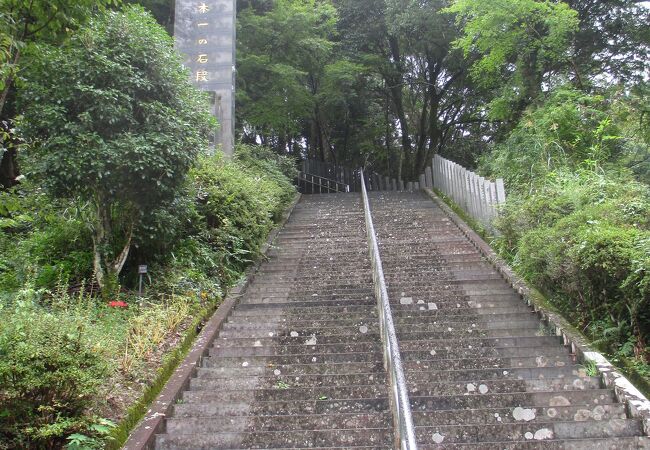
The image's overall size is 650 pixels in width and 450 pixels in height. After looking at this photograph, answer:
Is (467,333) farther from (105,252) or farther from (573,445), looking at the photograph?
(105,252)

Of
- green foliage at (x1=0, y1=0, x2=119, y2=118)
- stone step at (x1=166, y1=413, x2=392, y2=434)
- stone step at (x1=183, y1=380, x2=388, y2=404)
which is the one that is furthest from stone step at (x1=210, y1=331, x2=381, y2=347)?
green foliage at (x1=0, y1=0, x2=119, y2=118)

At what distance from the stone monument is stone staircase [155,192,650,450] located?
16.8 ft

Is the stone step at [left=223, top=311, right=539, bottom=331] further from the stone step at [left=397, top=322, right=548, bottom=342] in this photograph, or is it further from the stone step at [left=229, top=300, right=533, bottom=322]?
the stone step at [left=397, top=322, right=548, bottom=342]

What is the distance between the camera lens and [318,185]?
2208 cm

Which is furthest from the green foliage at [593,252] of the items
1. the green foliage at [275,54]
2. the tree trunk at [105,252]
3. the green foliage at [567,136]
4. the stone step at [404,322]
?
the green foliage at [275,54]

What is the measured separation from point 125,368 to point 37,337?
140 centimetres

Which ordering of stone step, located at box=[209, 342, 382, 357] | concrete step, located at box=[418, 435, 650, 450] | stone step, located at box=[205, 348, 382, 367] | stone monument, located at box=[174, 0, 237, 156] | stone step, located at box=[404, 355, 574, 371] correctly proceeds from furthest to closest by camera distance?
stone monument, located at box=[174, 0, 237, 156]
stone step, located at box=[209, 342, 382, 357]
stone step, located at box=[205, 348, 382, 367]
stone step, located at box=[404, 355, 574, 371]
concrete step, located at box=[418, 435, 650, 450]

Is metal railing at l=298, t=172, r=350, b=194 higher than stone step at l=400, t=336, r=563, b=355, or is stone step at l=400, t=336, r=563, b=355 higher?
metal railing at l=298, t=172, r=350, b=194

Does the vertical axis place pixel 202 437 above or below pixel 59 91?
below

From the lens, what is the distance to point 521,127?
10820mm

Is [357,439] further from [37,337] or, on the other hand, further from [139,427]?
[37,337]

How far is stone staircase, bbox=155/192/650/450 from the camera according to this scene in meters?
4.38

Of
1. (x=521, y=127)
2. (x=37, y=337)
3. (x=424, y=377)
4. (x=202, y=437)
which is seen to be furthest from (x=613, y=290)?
(x=521, y=127)

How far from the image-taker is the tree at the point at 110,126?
623 centimetres
